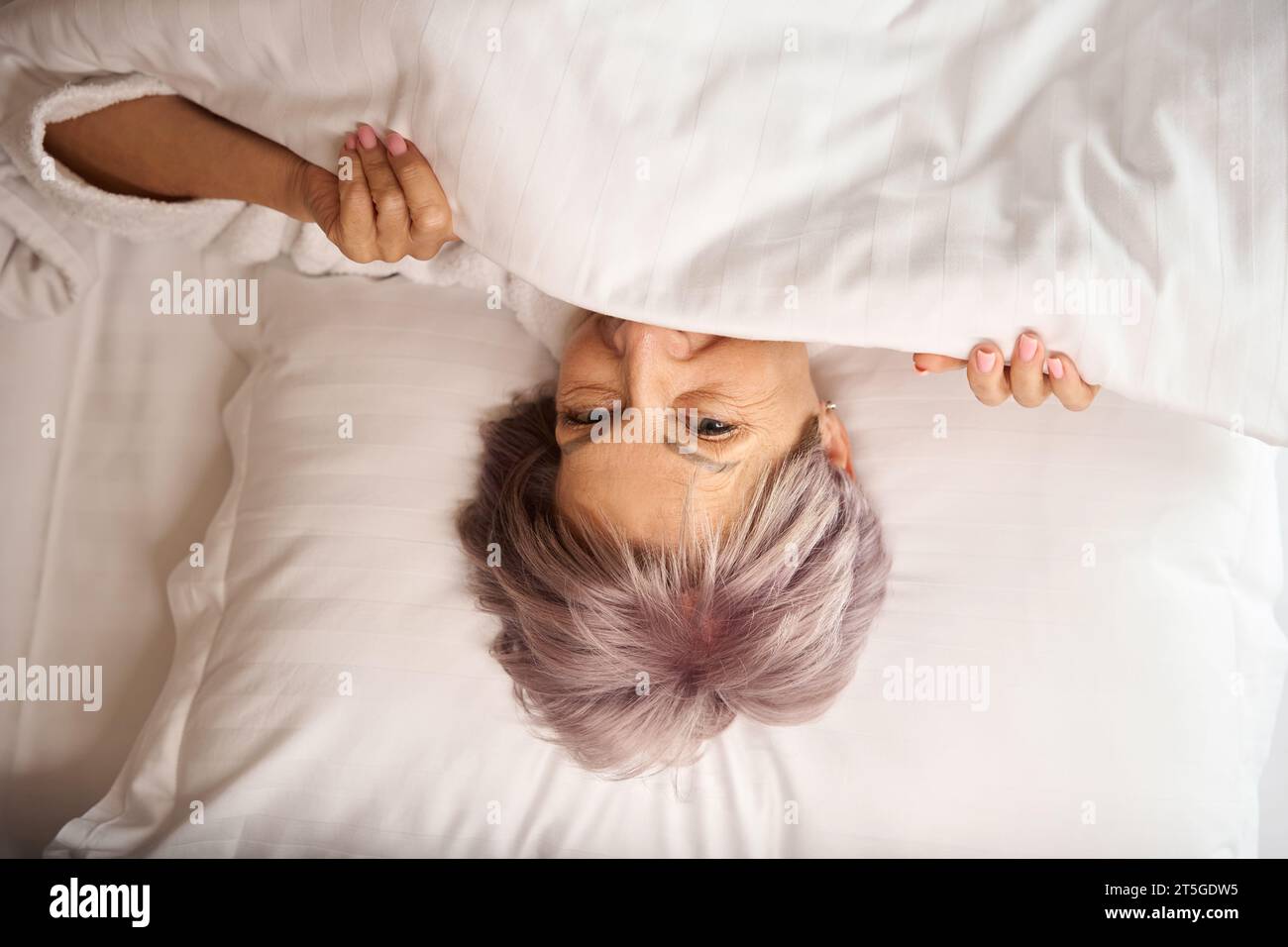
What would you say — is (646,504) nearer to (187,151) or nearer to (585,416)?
(585,416)

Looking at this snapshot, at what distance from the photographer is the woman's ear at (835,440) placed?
49.0 inches

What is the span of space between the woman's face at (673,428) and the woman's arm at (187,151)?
1.39 feet

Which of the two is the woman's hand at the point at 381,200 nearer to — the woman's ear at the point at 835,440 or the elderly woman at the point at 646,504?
the elderly woman at the point at 646,504

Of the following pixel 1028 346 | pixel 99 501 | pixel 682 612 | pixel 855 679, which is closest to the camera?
pixel 1028 346

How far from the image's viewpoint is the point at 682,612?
44.7 inches

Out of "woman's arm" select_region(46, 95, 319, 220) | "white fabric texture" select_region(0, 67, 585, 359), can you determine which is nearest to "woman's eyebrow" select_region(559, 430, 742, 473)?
"white fabric texture" select_region(0, 67, 585, 359)

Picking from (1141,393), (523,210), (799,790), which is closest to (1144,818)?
(799,790)

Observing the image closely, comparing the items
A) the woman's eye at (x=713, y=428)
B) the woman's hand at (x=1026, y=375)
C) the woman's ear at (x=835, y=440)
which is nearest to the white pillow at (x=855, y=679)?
the woman's ear at (x=835, y=440)

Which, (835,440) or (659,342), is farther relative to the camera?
(835,440)

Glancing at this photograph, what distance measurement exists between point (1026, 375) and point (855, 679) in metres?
0.44

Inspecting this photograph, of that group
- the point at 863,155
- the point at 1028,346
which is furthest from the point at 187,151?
the point at 1028,346

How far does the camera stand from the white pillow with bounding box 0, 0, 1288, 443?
3.21ft

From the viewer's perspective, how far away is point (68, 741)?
1.38 meters
